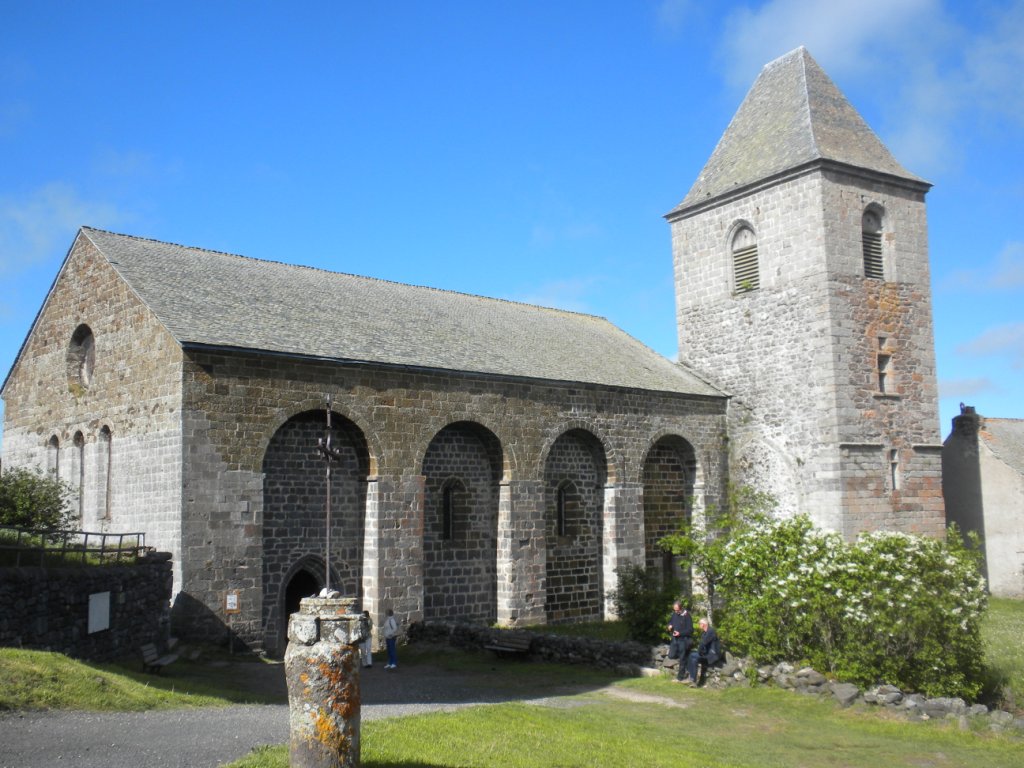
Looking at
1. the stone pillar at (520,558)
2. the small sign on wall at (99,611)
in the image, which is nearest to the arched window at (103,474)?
the small sign on wall at (99,611)

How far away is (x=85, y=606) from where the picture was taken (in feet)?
48.8

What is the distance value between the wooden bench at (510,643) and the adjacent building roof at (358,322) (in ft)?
20.5

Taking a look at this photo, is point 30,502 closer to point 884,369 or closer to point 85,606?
point 85,606

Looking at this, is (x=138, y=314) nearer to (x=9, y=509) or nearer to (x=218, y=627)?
(x=9, y=509)

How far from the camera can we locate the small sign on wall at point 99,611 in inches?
587

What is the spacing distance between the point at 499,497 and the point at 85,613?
10.8 meters

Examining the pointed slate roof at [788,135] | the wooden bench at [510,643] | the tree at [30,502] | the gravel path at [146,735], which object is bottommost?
the wooden bench at [510,643]

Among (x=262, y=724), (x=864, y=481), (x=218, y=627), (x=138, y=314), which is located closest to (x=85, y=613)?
(x=218, y=627)

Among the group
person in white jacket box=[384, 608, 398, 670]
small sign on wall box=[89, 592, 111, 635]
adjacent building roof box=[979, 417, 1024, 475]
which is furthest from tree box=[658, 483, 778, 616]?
small sign on wall box=[89, 592, 111, 635]

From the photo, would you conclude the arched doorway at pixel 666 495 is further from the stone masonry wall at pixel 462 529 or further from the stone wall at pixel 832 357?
the stone masonry wall at pixel 462 529

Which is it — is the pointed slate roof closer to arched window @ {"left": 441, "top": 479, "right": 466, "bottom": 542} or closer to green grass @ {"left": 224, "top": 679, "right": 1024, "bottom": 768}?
arched window @ {"left": 441, "top": 479, "right": 466, "bottom": 542}

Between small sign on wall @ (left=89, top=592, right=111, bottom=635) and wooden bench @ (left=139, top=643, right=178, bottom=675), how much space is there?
0.76 m

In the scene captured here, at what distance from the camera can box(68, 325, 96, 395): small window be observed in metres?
22.7

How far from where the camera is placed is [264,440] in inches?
757
